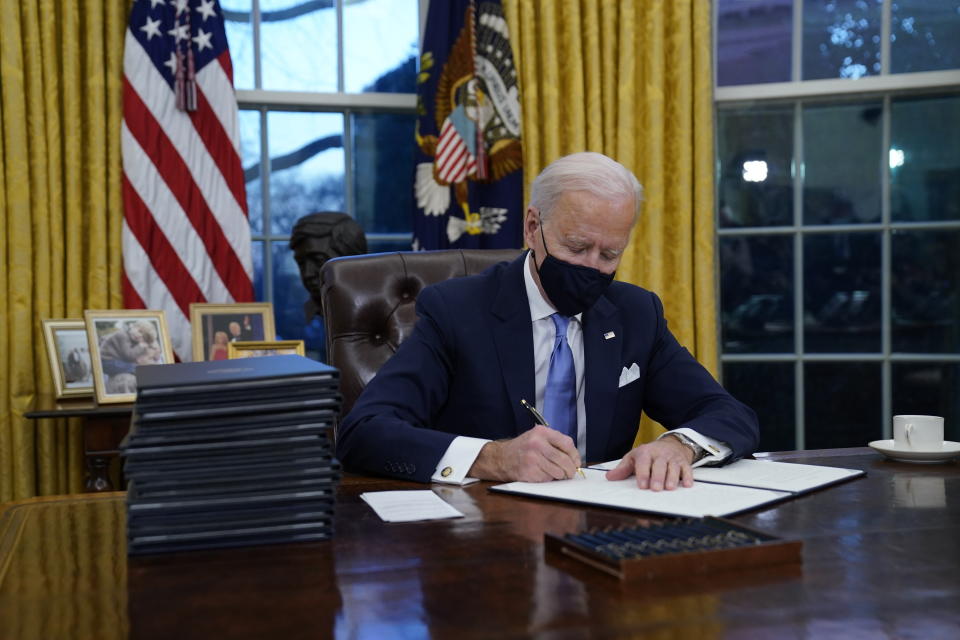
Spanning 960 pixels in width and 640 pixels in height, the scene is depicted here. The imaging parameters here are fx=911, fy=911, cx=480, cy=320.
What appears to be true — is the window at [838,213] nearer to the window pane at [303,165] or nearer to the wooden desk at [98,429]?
the window pane at [303,165]

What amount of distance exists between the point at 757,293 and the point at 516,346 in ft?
6.93

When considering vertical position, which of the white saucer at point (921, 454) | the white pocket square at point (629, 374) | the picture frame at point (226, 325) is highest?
the picture frame at point (226, 325)

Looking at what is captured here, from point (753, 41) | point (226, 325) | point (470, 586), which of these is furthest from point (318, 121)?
point (470, 586)

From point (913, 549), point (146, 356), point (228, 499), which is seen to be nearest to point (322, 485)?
point (228, 499)

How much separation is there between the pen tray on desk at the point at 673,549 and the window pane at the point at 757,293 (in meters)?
2.89

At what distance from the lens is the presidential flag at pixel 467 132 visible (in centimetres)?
336

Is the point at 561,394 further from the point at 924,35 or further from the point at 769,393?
the point at 924,35

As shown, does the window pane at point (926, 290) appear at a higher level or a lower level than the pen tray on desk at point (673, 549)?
higher

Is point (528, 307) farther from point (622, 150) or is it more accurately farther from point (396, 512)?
point (622, 150)

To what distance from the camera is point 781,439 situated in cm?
374

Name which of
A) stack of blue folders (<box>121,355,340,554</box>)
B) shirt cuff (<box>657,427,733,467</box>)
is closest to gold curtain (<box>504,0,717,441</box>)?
shirt cuff (<box>657,427,733,467</box>)

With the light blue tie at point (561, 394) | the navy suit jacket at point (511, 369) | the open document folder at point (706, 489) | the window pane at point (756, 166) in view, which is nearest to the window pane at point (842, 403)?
the window pane at point (756, 166)

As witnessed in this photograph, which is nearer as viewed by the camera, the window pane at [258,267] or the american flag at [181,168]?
the american flag at [181,168]

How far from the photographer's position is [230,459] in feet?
3.31
